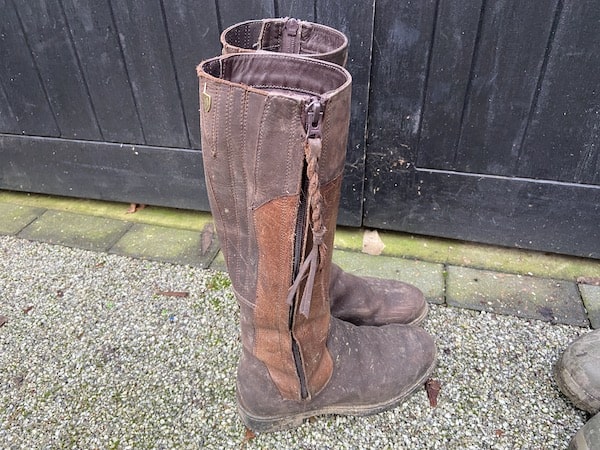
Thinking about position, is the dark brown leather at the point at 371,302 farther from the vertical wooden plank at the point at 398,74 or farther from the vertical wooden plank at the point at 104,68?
the vertical wooden plank at the point at 104,68

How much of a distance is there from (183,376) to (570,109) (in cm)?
144

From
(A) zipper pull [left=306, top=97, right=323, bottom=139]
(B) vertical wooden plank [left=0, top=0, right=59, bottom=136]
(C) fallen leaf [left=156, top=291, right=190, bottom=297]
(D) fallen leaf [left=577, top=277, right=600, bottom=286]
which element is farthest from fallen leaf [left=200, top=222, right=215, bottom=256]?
(D) fallen leaf [left=577, top=277, right=600, bottom=286]

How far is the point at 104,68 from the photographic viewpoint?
70.4 inches

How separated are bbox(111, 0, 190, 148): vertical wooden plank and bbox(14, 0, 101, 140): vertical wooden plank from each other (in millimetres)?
229

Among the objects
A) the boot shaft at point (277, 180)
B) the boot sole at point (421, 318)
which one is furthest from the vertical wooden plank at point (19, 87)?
the boot sole at point (421, 318)

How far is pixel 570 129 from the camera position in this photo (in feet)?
4.99

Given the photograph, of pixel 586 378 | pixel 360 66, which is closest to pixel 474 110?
pixel 360 66

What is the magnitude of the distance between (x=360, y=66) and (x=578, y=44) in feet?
2.11

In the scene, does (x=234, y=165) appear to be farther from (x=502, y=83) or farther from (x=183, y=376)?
(x=502, y=83)

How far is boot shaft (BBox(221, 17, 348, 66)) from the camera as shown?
118cm

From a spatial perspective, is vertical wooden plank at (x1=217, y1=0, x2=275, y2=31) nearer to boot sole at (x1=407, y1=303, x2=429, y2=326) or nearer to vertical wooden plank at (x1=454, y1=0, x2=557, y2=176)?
vertical wooden plank at (x1=454, y1=0, x2=557, y2=176)

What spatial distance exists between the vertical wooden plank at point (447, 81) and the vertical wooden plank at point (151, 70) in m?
0.92

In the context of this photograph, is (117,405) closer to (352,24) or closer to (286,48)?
(286,48)

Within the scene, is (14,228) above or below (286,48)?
below
